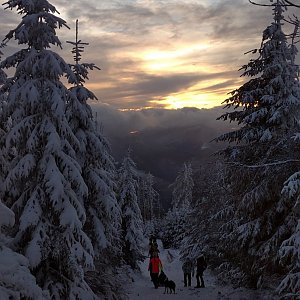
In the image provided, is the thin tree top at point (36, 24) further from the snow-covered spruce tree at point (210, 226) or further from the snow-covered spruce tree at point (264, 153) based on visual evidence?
the snow-covered spruce tree at point (210, 226)

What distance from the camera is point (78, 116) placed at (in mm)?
16484

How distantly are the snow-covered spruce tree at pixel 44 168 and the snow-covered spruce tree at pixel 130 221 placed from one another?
19377 mm

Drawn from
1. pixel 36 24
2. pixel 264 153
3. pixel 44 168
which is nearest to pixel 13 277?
pixel 44 168

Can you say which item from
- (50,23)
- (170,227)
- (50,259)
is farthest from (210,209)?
(170,227)

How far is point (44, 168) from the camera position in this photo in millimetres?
11984

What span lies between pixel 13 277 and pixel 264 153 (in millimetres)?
10738

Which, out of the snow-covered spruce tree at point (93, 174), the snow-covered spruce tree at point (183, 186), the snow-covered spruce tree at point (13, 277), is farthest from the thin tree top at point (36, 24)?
the snow-covered spruce tree at point (183, 186)

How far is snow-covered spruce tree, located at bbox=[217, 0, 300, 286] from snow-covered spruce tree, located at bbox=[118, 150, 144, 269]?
16.0 m

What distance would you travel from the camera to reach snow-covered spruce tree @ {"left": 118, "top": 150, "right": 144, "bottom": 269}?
31922 millimetres

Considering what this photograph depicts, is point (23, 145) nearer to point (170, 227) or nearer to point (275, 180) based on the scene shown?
point (275, 180)

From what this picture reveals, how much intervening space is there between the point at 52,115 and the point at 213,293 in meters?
10.7

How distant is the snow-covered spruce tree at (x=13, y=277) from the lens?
6.66m

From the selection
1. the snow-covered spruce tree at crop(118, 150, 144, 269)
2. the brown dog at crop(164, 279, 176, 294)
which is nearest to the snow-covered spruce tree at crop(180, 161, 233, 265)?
the brown dog at crop(164, 279, 176, 294)

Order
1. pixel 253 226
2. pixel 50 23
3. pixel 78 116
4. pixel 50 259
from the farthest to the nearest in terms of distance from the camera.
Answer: pixel 78 116 < pixel 253 226 < pixel 50 23 < pixel 50 259
